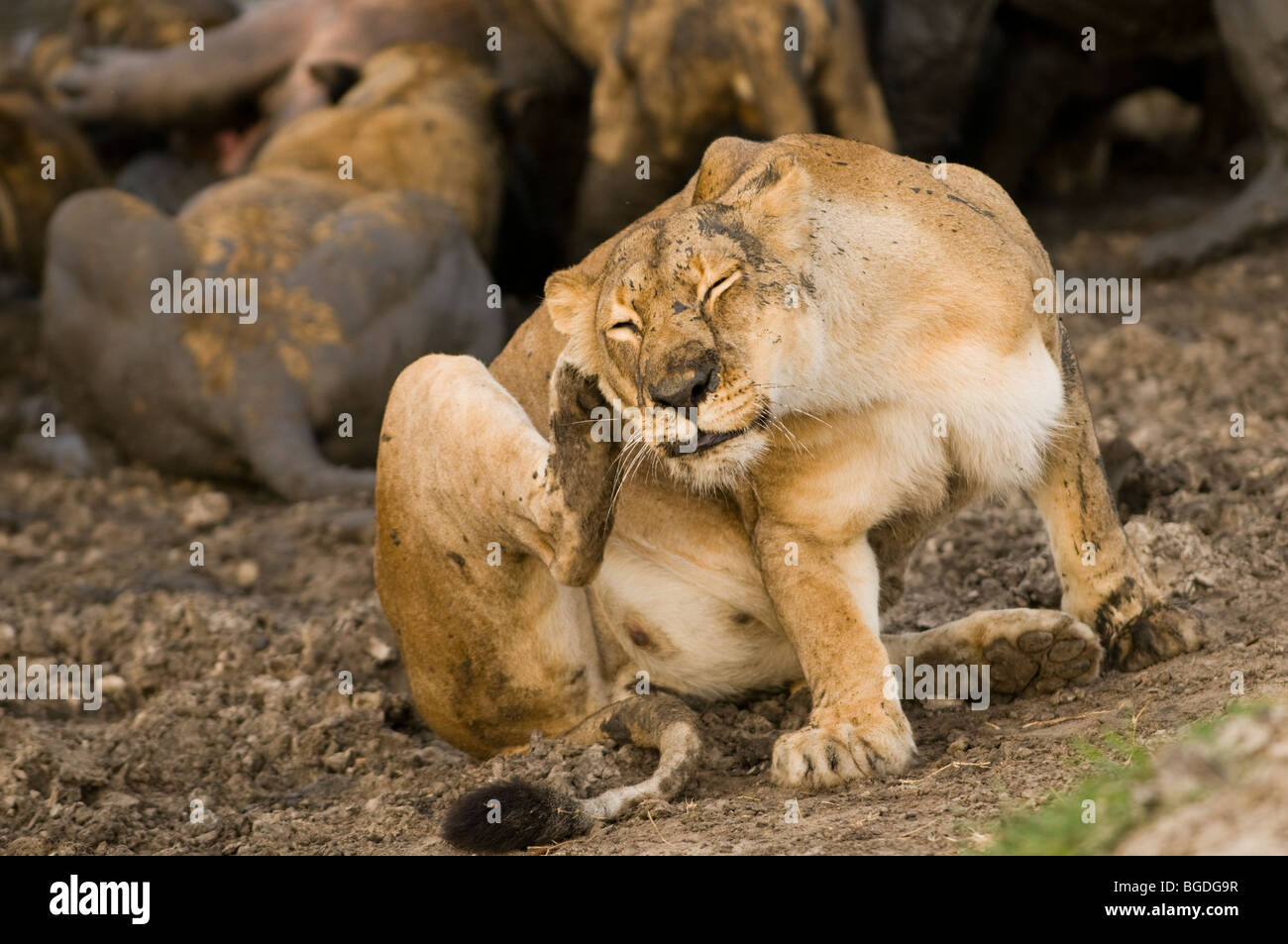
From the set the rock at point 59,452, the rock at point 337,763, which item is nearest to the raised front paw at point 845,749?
the rock at point 337,763

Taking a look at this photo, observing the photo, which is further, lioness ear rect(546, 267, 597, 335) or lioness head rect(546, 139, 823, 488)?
lioness ear rect(546, 267, 597, 335)

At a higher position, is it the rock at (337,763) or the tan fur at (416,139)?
the tan fur at (416,139)

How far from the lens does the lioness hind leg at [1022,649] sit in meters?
4.02

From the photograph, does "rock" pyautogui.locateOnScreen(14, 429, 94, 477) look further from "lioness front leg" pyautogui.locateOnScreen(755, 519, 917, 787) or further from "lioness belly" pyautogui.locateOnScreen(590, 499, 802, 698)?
"lioness front leg" pyautogui.locateOnScreen(755, 519, 917, 787)

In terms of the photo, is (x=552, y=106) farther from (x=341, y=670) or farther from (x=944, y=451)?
(x=944, y=451)

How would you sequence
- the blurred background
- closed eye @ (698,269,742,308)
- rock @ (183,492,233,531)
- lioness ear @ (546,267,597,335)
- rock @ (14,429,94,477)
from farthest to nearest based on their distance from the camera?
rock @ (14,429,94,477), rock @ (183,492,233,531), the blurred background, lioness ear @ (546,267,597,335), closed eye @ (698,269,742,308)

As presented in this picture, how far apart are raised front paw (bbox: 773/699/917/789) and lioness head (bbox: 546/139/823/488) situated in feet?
1.95

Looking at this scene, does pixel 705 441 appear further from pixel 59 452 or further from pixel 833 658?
pixel 59 452

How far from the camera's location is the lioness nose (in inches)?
133

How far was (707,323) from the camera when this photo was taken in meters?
3.48

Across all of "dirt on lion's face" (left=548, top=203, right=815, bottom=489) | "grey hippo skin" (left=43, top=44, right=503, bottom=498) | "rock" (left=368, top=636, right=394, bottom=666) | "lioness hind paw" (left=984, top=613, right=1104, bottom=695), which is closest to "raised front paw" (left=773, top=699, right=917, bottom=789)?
"lioness hind paw" (left=984, top=613, right=1104, bottom=695)

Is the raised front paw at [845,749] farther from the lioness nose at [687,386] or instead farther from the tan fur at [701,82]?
the tan fur at [701,82]

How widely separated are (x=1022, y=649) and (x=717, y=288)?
1.24 m

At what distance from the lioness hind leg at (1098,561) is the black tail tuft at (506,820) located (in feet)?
4.74
